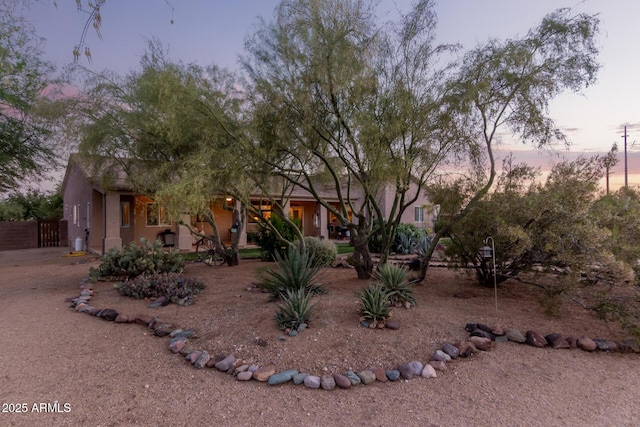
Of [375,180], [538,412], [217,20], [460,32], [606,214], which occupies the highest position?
[460,32]

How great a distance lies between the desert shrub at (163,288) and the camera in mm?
7051

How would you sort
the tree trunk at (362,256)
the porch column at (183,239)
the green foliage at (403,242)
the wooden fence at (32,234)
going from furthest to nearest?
the wooden fence at (32,234) < the porch column at (183,239) < the green foliage at (403,242) < the tree trunk at (362,256)

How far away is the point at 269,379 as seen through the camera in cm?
380

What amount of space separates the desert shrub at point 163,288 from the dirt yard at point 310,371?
388 millimetres

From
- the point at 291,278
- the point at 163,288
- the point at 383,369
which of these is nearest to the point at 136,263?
the point at 163,288

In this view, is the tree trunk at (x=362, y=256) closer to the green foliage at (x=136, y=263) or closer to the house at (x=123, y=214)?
the house at (x=123, y=214)

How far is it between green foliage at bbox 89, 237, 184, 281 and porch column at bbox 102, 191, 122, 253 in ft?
18.0

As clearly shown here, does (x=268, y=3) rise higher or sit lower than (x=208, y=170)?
higher

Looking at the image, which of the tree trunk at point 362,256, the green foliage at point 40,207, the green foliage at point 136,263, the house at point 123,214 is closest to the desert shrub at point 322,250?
the house at point 123,214

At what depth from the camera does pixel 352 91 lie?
253 inches

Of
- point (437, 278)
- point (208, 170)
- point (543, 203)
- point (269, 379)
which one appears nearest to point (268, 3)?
point (208, 170)

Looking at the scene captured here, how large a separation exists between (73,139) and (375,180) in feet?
26.5

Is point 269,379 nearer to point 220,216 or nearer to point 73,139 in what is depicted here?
point 73,139

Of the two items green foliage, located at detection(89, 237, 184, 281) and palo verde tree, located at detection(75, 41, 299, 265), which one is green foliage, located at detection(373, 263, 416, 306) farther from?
green foliage, located at detection(89, 237, 184, 281)
